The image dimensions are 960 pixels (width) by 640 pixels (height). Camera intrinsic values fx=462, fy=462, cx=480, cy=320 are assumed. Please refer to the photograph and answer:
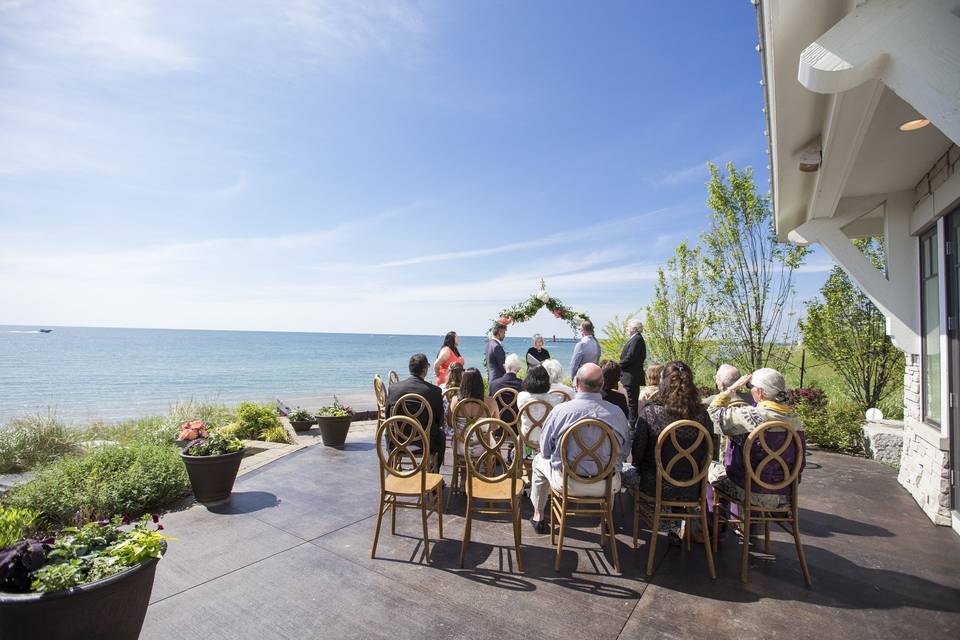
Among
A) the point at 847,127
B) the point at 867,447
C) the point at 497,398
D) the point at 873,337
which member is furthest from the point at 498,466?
the point at 873,337

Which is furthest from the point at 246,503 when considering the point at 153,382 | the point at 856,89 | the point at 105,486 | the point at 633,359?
the point at 153,382

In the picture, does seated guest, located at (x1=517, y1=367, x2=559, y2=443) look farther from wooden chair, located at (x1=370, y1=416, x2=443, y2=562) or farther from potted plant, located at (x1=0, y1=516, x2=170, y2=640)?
potted plant, located at (x1=0, y1=516, x2=170, y2=640)

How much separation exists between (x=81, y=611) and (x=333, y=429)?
4.50 meters

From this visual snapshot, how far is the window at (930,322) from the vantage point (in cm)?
402

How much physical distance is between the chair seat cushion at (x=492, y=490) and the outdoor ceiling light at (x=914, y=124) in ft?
12.0

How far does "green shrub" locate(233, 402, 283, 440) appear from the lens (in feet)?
22.7

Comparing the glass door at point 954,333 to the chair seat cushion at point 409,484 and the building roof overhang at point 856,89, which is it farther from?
the chair seat cushion at point 409,484

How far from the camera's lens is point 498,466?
4746 mm

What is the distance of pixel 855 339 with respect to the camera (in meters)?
7.50

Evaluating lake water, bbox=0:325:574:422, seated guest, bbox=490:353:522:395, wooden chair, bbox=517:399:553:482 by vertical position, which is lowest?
lake water, bbox=0:325:574:422

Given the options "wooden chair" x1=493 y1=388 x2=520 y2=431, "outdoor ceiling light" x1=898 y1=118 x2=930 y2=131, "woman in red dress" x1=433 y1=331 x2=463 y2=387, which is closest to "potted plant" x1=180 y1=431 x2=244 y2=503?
"wooden chair" x1=493 y1=388 x2=520 y2=431

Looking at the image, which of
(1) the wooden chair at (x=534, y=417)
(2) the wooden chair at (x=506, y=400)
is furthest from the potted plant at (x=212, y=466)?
(1) the wooden chair at (x=534, y=417)

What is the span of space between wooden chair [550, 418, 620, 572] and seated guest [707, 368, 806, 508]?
2.63 ft

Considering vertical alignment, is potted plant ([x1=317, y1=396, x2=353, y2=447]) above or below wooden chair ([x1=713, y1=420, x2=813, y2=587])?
below
